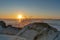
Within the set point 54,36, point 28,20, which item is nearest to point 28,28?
point 54,36

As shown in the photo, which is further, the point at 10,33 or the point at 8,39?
the point at 10,33

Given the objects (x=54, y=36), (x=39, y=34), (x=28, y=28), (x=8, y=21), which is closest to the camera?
(x=54, y=36)

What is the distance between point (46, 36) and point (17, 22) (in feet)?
9.29

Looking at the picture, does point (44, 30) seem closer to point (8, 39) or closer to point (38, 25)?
point (38, 25)

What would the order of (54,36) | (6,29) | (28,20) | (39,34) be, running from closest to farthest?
(54,36) → (39,34) → (6,29) → (28,20)

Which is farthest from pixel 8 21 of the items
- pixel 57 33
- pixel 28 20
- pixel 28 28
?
pixel 57 33

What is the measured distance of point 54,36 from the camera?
3.89 meters

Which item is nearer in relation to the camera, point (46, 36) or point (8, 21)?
point (46, 36)

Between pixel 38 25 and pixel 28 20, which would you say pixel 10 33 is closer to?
pixel 38 25

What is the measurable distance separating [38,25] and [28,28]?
32 centimetres

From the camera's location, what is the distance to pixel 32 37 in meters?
4.14

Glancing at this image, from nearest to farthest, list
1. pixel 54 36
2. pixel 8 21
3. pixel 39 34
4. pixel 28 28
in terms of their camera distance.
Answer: pixel 54 36 < pixel 39 34 < pixel 28 28 < pixel 8 21

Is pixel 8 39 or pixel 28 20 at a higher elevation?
pixel 28 20

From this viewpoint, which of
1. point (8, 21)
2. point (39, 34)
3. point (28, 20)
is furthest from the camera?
point (8, 21)
